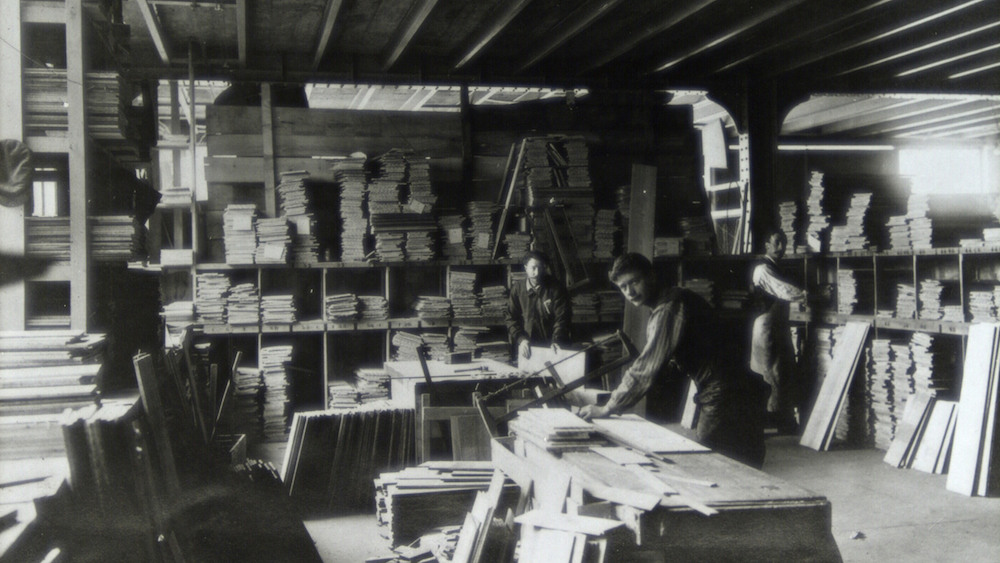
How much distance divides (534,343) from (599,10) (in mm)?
3324

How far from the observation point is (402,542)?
5184 millimetres

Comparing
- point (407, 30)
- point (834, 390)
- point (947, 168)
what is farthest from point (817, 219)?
point (947, 168)

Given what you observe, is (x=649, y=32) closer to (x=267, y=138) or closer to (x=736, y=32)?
(x=736, y=32)

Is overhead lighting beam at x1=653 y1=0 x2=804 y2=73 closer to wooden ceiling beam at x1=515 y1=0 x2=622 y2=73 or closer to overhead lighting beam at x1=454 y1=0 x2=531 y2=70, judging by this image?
wooden ceiling beam at x1=515 y1=0 x2=622 y2=73

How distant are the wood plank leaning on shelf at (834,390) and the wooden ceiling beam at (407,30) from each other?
5.57 metres

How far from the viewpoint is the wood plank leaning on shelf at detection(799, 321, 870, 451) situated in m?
8.55

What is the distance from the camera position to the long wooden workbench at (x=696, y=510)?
3076 millimetres

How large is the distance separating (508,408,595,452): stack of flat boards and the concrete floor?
5.71 ft

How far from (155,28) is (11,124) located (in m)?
3.62

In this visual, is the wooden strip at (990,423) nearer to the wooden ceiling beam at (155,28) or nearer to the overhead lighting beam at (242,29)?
the overhead lighting beam at (242,29)

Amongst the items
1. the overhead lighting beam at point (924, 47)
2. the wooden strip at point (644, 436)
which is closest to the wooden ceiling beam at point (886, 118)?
the overhead lighting beam at point (924, 47)

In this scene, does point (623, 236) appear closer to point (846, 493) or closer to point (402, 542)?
point (846, 493)

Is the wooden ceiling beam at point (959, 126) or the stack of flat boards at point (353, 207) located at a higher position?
the wooden ceiling beam at point (959, 126)

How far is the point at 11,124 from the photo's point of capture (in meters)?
4.25
